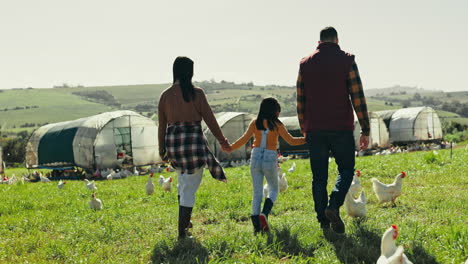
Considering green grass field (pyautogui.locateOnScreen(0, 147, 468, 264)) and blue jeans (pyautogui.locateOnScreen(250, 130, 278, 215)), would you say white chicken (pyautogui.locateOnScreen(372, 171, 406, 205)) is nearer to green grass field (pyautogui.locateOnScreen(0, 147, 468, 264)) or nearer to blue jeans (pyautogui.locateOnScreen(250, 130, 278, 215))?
green grass field (pyautogui.locateOnScreen(0, 147, 468, 264))

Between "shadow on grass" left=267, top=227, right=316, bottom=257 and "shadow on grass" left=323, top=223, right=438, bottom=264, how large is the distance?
11.2 inches

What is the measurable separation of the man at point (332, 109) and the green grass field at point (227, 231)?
25.1 inches

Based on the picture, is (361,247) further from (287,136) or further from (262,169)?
(287,136)

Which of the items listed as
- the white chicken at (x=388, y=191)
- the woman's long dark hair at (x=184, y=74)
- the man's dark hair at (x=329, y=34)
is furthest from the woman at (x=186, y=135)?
the white chicken at (x=388, y=191)

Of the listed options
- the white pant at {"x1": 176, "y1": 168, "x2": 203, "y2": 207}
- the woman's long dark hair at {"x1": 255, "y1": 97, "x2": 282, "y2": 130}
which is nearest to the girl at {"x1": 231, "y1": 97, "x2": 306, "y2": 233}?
the woman's long dark hair at {"x1": 255, "y1": 97, "x2": 282, "y2": 130}

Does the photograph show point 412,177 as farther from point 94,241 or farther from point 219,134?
point 94,241

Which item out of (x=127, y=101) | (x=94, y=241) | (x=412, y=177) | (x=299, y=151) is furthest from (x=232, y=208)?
(x=127, y=101)

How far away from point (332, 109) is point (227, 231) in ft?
6.63

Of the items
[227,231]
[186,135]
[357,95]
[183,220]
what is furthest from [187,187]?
[357,95]

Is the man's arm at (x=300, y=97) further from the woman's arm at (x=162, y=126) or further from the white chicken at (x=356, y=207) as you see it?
the woman's arm at (x=162, y=126)

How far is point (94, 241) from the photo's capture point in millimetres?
5633

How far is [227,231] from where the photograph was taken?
5758mm

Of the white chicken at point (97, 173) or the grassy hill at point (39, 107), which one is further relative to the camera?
the grassy hill at point (39, 107)

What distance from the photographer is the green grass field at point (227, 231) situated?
175 inches
